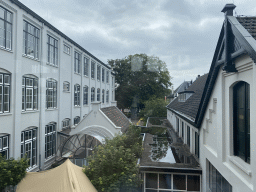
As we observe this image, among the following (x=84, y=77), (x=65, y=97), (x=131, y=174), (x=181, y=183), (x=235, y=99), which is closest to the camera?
(x=235, y=99)

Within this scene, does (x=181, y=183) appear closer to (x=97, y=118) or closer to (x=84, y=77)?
(x=97, y=118)

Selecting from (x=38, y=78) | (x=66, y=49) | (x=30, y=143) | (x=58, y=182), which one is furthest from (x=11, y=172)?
(x=66, y=49)

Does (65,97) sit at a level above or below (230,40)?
below

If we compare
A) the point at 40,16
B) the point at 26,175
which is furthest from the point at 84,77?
the point at 26,175

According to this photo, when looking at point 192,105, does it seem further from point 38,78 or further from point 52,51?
point 52,51

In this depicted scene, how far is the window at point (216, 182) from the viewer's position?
569cm

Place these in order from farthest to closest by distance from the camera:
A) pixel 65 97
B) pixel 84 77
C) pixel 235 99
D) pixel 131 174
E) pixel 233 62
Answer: pixel 84 77
pixel 65 97
pixel 131 174
pixel 235 99
pixel 233 62

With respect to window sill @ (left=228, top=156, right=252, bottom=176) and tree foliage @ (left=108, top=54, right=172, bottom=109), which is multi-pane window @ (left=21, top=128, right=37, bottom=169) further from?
tree foliage @ (left=108, top=54, right=172, bottom=109)

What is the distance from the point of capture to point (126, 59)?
41062mm

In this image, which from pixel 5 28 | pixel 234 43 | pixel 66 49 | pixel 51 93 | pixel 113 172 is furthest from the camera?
pixel 66 49

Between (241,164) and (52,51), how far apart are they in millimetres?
15969

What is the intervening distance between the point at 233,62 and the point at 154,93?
34.1 metres

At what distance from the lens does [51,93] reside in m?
15.6

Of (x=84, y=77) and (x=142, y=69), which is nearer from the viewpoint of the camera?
(x=84, y=77)
